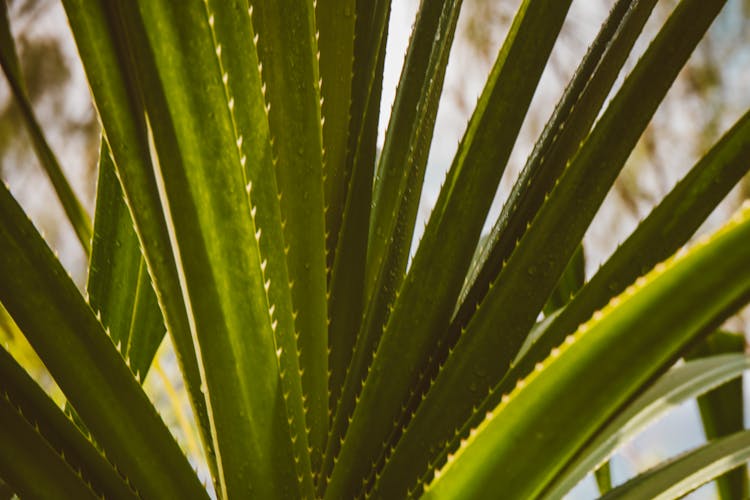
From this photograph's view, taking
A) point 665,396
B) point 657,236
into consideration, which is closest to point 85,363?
point 657,236

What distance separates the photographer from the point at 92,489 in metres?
0.33

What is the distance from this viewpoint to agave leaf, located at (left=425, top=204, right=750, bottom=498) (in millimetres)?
229

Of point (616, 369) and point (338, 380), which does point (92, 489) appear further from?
point (616, 369)

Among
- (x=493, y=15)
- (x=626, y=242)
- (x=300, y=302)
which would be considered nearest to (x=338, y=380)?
(x=300, y=302)

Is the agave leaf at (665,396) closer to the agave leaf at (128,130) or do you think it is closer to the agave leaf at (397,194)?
the agave leaf at (397,194)

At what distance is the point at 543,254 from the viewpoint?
1.22ft

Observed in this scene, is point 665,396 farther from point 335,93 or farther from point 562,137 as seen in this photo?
point 335,93

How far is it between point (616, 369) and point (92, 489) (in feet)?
0.83

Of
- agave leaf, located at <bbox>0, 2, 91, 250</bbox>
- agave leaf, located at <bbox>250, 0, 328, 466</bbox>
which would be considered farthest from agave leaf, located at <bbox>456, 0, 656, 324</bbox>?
agave leaf, located at <bbox>0, 2, 91, 250</bbox>

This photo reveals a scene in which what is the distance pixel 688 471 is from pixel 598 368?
0.76 ft

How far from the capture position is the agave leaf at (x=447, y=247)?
36cm

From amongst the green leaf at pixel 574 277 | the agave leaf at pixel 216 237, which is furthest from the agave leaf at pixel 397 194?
the green leaf at pixel 574 277

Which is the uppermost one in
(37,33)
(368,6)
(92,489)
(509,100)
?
(37,33)

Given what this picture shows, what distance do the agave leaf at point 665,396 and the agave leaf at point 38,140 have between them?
18.2 inches
